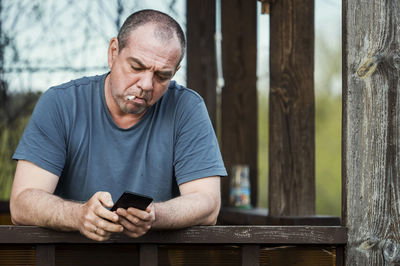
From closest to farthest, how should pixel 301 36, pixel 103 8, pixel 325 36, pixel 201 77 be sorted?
pixel 301 36 < pixel 201 77 < pixel 103 8 < pixel 325 36

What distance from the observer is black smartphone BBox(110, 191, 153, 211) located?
135 cm

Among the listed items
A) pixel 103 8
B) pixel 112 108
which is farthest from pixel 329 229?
pixel 103 8

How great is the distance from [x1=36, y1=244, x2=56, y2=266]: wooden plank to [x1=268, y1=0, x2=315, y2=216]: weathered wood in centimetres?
128

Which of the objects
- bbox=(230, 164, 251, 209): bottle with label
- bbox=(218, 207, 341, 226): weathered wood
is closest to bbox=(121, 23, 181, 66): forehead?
bbox=(218, 207, 341, 226): weathered wood

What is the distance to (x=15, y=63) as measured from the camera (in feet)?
15.8

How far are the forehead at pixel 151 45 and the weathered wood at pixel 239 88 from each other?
203 centimetres

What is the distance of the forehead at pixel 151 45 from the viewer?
6.13 ft

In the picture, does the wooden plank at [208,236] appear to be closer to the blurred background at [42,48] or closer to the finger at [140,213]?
the finger at [140,213]

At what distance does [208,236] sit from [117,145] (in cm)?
48

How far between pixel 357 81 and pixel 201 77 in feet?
7.45

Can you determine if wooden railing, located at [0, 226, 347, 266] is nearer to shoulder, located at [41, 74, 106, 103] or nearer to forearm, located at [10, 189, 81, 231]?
forearm, located at [10, 189, 81, 231]

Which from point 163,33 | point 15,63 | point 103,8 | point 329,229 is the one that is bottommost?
point 329,229

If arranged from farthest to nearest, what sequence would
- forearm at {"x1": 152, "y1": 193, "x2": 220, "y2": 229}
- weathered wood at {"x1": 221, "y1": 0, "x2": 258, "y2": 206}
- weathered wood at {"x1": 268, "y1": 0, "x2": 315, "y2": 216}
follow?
weathered wood at {"x1": 221, "y1": 0, "x2": 258, "y2": 206} → weathered wood at {"x1": 268, "y1": 0, "x2": 315, "y2": 216} → forearm at {"x1": 152, "y1": 193, "x2": 220, "y2": 229}

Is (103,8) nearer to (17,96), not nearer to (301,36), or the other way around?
(17,96)
